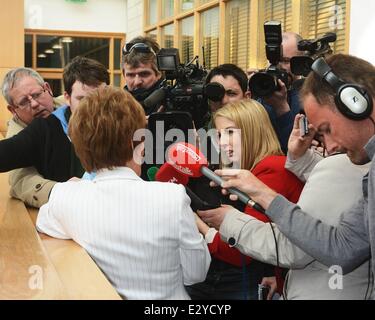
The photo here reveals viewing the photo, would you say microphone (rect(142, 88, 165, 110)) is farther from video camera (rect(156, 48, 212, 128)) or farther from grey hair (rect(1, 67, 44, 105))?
grey hair (rect(1, 67, 44, 105))

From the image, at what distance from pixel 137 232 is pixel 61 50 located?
420 inches

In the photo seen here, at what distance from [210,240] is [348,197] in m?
0.47

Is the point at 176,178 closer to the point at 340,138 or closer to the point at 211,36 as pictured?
the point at 340,138

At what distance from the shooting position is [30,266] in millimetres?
1181

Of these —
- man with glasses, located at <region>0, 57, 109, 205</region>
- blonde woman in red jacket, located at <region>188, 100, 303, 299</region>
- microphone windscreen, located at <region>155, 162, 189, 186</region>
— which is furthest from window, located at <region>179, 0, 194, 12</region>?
microphone windscreen, located at <region>155, 162, 189, 186</region>

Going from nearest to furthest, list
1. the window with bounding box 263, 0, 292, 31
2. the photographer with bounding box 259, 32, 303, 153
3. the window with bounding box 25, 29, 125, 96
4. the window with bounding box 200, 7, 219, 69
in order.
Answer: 1. the photographer with bounding box 259, 32, 303, 153
2. the window with bounding box 263, 0, 292, 31
3. the window with bounding box 200, 7, 219, 69
4. the window with bounding box 25, 29, 125, 96

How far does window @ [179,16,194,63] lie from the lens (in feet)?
28.9

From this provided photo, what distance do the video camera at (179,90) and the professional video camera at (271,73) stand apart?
21 centimetres

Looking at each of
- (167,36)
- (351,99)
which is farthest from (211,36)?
(351,99)

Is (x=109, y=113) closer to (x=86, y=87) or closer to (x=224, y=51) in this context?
(x=86, y=87)

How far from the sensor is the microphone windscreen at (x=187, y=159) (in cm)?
138

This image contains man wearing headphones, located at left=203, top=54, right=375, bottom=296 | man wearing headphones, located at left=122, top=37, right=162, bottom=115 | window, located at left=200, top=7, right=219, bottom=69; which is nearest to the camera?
man wearing headphones, located at left=203, top=54, right=375, bottom=296

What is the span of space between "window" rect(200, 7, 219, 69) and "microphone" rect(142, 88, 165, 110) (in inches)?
222
